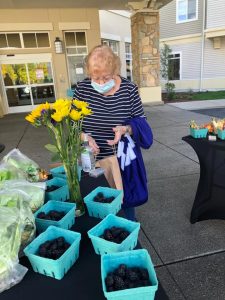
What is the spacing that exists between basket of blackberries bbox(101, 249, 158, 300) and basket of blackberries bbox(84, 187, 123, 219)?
0.39m

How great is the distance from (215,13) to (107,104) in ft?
48.0

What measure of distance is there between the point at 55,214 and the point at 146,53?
9.53m

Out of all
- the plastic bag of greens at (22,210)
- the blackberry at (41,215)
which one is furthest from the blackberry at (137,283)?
the blackberry at (41,215)

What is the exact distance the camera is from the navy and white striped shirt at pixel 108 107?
6.29 feet

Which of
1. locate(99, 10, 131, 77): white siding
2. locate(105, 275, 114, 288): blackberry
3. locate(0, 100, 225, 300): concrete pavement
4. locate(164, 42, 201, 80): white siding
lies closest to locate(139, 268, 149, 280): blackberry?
locate(105, 275, 114, 288): blackberry

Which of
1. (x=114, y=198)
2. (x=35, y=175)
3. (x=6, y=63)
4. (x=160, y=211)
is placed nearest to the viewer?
(x=114, y=198)

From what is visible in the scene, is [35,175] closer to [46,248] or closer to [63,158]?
[63,158]

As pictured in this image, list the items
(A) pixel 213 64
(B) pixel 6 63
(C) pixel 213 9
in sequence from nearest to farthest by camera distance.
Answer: (B) pixel 6 63, (C) pixel 213 9, (A) pixel 213 64

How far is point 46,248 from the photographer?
1005 mm

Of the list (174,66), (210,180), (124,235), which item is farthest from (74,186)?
(174,66)

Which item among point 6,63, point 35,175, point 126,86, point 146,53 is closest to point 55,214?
point 35,175

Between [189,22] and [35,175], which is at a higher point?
[189,22]

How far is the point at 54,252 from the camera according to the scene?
0.98m

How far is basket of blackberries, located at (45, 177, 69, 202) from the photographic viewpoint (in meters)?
1.47
